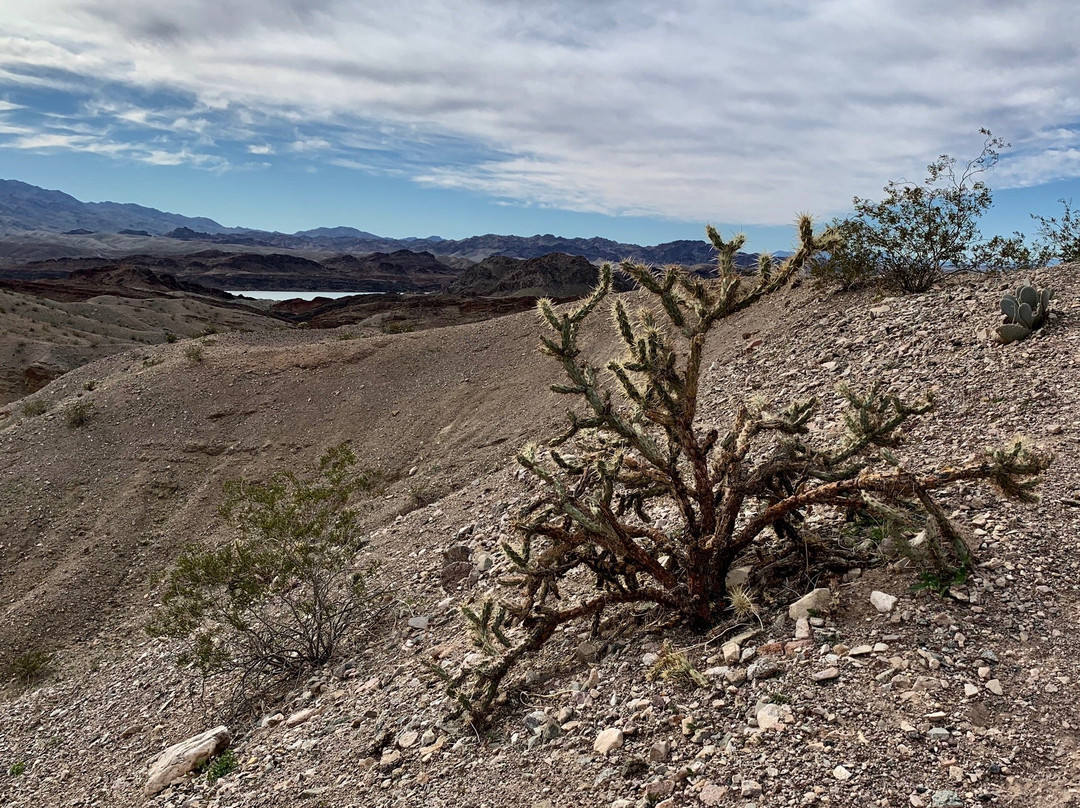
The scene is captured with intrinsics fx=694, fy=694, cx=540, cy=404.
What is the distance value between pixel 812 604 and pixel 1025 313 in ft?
17.9

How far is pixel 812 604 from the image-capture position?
4344 millimetres

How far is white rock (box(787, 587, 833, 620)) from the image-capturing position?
4312 mm

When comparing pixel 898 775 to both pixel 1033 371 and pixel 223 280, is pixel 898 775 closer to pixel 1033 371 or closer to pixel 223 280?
pixel 1033 371

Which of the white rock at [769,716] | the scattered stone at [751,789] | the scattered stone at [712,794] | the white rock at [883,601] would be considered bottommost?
the scattered stone at [712,794]

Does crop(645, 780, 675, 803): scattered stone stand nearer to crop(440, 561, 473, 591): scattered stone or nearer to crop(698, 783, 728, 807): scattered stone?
crop(698, 783, 728, 807): scattered stone

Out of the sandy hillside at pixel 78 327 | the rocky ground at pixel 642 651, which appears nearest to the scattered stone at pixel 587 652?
the rocky ground at pixel 642 651

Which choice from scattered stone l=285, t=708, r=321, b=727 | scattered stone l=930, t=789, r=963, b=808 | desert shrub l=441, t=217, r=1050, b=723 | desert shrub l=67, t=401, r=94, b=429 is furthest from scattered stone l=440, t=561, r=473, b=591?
desert shrub l=67, t=401, r=94, b=429

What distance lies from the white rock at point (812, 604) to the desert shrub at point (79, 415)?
56.7 feet

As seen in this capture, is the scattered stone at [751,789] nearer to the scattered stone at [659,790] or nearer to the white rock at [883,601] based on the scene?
the scattered stone at [659,790]

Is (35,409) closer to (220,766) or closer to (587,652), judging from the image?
(220,766)

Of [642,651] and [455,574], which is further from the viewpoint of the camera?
[455,574]

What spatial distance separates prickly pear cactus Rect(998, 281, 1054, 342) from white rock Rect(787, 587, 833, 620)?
5.13 m

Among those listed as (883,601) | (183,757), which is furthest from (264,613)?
(883,601)

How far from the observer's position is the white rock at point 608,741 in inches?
157
